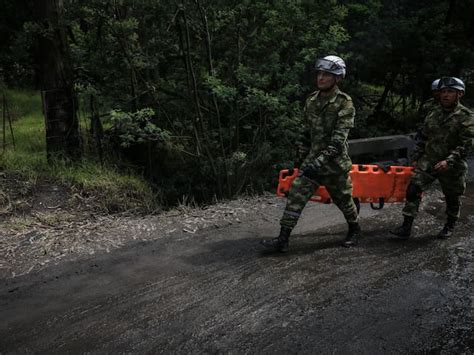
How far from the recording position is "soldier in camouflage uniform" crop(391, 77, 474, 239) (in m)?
5.33

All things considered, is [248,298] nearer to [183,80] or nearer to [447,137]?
[447,137]

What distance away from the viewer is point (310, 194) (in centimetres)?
521

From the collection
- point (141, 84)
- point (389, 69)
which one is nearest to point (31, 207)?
point (141, 84)

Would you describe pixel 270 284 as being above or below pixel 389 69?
below

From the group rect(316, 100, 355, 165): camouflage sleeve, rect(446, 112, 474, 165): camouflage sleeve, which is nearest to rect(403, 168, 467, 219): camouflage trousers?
rect(446, 112, 474, 165): camouflage sleeve

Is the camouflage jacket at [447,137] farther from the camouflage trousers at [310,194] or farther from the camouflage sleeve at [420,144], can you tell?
the camouflage trousers at [310,194]

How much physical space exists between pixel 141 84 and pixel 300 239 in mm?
4332

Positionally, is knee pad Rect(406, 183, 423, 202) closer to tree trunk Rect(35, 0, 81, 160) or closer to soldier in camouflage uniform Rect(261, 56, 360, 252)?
soldier in camouflage uniform Rect(261, 56, 360, 252)

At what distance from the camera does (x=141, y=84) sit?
27.6 feet

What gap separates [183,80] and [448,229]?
517 cm

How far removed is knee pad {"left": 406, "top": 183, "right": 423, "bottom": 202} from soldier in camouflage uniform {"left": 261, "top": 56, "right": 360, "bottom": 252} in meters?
0.78

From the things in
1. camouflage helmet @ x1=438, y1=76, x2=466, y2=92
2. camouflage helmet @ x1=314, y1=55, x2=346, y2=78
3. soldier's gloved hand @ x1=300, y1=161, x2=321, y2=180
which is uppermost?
camouflage helmet @ x1=314, y1=55, x2=346, y2=78

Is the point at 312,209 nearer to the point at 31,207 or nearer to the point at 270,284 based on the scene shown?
the point at 270,284

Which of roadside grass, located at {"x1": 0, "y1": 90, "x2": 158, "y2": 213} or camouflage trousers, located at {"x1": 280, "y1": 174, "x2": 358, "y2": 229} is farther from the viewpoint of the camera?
roadside grass, located at {"x1": 0, "y1": 90, "x2": 158, "y2": 213}
